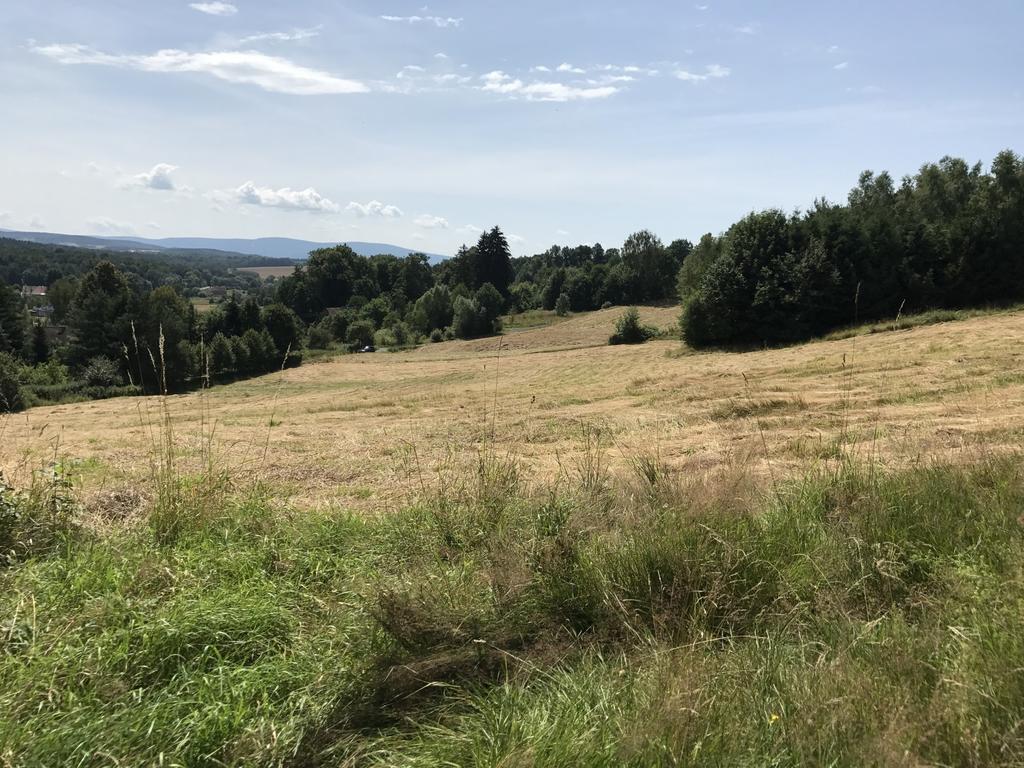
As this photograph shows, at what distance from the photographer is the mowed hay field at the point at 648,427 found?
6.47m

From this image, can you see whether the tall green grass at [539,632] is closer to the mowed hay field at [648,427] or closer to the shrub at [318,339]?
the mowed hay field at [648,427]

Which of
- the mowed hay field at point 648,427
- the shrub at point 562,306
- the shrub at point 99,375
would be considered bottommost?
the shrub at point 99,375

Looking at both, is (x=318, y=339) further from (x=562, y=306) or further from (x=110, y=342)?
(x=110, y=342)

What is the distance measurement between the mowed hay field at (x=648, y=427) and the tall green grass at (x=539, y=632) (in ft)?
4.40

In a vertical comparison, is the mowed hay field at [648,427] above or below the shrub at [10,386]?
above

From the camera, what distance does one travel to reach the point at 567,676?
8.32 ft

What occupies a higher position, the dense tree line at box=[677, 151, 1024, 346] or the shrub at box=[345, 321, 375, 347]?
the dense tree line at box=[677, 151, 1024, 346]

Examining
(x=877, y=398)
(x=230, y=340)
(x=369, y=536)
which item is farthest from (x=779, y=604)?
(x=230, y=340)

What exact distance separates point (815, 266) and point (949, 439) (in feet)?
98.3

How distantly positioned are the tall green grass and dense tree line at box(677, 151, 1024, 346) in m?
32.6

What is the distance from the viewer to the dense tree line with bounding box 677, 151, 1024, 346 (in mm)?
33969

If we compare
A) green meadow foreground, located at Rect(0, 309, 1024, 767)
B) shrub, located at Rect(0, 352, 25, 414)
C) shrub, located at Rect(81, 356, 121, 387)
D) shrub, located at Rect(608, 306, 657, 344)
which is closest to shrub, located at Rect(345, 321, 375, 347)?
Result: shrub, located at Rect(81, 356, 121, 387)

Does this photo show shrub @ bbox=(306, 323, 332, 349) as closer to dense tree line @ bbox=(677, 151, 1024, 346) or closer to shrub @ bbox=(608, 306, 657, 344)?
shrub @ bbox=(608, 306, 657, 344)

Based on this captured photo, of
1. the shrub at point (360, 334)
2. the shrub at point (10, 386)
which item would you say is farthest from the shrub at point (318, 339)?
the shrub at point (10, 386)
